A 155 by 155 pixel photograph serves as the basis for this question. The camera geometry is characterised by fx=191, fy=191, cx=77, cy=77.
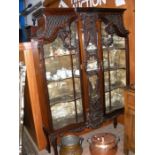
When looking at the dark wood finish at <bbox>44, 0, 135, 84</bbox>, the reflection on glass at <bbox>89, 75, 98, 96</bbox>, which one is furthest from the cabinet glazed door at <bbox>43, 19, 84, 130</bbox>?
the dark wood finish at <bbox>44, 0, 135, 84</bbox>

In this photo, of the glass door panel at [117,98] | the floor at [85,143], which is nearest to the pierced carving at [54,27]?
the glass door panel at [117,98]

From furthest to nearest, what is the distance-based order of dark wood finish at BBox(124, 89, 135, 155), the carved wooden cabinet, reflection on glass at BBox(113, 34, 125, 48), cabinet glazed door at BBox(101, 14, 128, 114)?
reflection on glass at BBox(113, 34, 125, 48) < cabinet glazed door at BBox(101, 14, 128, 114) < the carved wooden cabinet < dark wood finish at BBox(124, 89, 135, 155)

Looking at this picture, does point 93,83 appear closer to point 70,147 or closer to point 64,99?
point 64,99

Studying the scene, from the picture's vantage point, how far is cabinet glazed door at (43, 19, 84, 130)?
222 cm

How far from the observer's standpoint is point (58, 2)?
4.00 m

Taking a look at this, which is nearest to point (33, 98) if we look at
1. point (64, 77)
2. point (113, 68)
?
point (64, 77)

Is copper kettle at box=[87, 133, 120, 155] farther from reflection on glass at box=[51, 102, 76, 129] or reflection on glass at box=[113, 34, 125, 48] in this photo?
reflection on glass at box=[113, 34, 125, 48]

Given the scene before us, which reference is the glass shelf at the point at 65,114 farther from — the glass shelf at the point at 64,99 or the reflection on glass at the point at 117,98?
the reflection on glass at the point at 117,98

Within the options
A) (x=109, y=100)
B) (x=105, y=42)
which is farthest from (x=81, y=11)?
(x=109, y=100)

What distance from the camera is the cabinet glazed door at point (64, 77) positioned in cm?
222

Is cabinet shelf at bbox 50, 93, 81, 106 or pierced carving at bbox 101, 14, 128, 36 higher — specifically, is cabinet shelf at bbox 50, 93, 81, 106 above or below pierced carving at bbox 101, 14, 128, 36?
below

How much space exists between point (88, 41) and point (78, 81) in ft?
1.67

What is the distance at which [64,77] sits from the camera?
2348 mm
